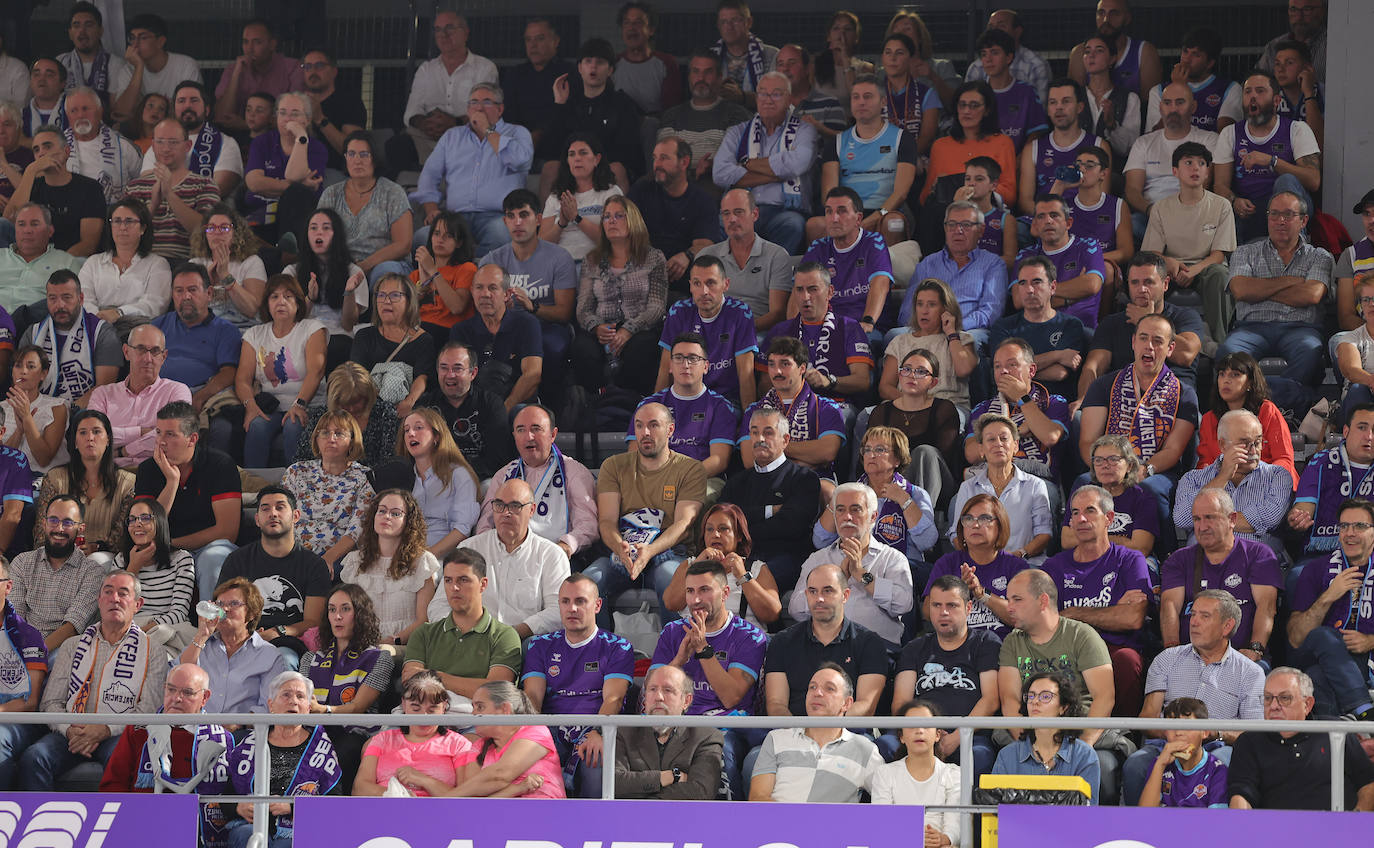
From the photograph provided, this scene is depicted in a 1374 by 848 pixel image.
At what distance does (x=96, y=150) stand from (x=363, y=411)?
11.7ft

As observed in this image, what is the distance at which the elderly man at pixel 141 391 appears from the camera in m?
9.08

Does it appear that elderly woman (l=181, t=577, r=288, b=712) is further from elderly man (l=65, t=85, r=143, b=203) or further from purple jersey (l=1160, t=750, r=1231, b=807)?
elderly man (l=65, t=85, r=143, b=203)

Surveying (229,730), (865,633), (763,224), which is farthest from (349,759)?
(763,224)

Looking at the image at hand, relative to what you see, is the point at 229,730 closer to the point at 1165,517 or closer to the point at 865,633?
the point at 865,633

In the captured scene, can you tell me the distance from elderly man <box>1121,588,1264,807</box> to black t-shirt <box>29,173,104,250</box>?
23.1ft

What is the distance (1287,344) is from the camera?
8.89 meters

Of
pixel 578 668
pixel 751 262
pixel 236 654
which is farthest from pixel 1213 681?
pixel 236 654

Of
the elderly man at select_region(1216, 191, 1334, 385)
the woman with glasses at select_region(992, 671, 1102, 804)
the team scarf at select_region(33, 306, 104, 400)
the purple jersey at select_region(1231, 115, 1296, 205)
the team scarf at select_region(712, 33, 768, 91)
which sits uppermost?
the team scarf at select_region(712, 33, 768, 91)

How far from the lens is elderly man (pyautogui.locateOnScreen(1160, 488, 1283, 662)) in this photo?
720cm

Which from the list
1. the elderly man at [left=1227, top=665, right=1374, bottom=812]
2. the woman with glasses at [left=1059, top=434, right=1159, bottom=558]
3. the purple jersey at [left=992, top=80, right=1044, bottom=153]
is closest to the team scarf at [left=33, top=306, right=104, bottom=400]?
the woman with glasses at [left=1059, top=434, right=1159, bottom=558]

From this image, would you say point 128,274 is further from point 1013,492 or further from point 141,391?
point 1013,492

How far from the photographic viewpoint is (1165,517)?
7.86 metres

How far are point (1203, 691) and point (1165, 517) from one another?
3.95 feet

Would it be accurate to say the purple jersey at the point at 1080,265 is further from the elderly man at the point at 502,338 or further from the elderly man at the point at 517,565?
the elderly man at the point at 517,565
